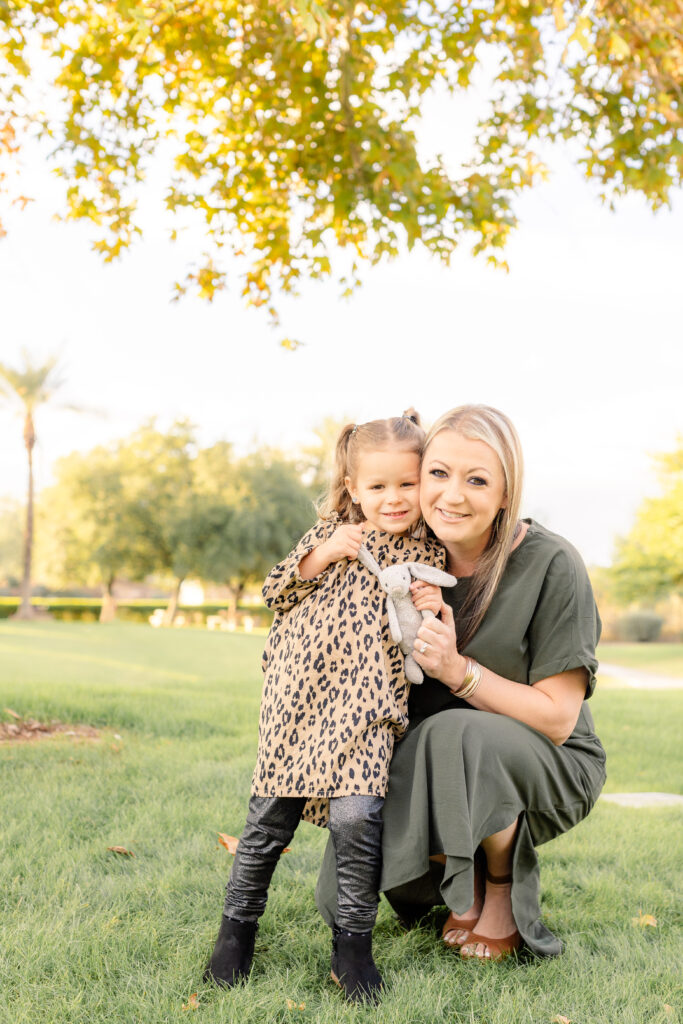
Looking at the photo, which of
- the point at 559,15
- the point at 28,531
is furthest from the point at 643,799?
the point at 28,531

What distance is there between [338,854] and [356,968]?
305 mm

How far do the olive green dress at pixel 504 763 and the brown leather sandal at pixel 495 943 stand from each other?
0.26ft

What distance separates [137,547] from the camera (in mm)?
36031

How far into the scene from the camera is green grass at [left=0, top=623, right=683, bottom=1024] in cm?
238

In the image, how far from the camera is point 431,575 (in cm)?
268

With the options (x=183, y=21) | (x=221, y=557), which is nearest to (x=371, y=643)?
(x=183, y=21)

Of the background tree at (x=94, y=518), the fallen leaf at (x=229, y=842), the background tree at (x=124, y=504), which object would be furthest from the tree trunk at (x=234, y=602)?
the fallen leaf at (x=229, y=842)

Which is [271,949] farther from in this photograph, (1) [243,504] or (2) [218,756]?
(1) [243,504]

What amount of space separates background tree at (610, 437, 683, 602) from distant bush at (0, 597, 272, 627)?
15836 mm

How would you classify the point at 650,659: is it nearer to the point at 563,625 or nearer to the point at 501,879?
the point at 501,879

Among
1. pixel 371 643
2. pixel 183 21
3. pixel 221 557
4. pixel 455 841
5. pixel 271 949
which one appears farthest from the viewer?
pixel 221 557

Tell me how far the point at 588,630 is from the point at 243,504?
32699mm

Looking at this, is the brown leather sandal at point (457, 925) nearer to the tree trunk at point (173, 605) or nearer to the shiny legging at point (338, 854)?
the shiny legging at point (338, 854)

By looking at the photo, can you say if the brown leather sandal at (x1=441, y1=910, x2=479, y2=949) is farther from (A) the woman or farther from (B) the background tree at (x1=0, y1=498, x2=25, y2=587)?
(B) the background tree at (x1=0, y1=498, x2=25, y2=587)
